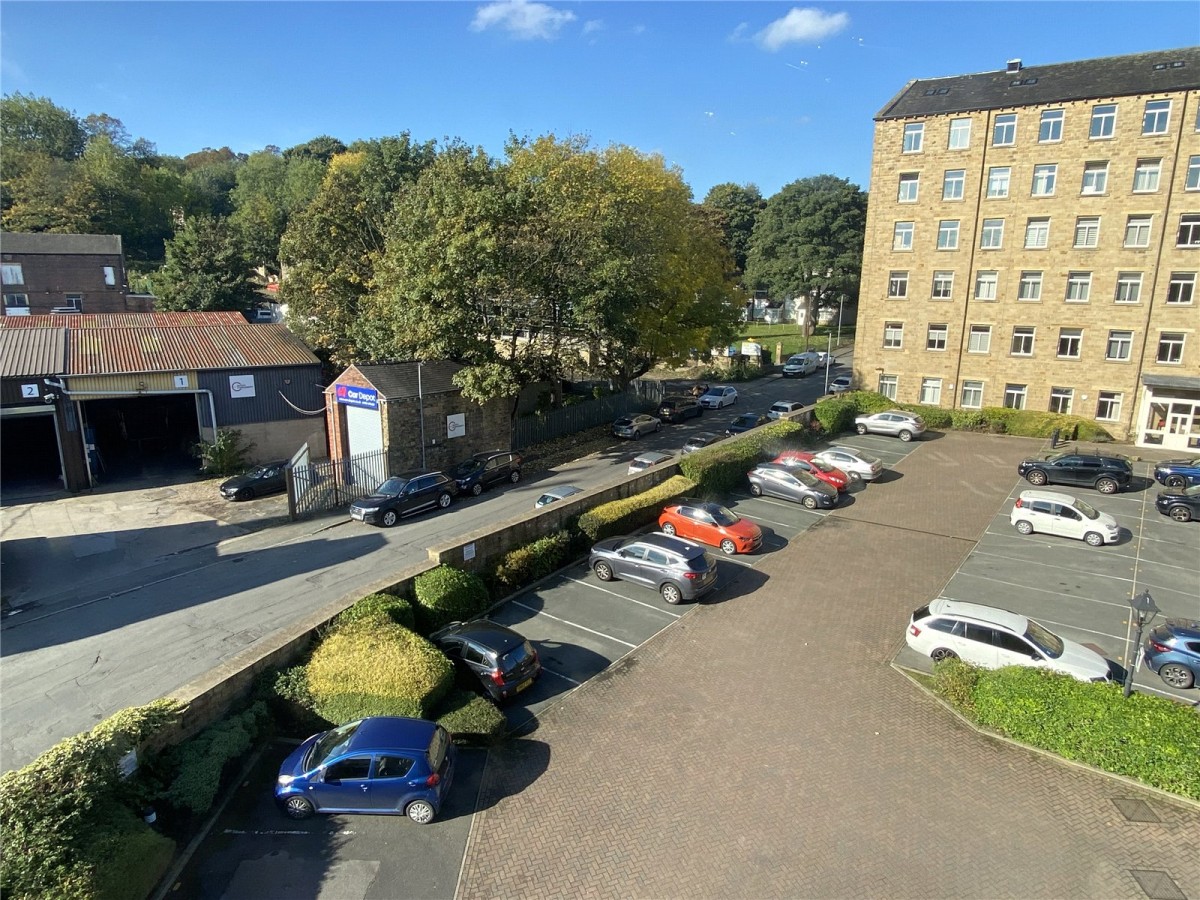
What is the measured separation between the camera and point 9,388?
27.6m

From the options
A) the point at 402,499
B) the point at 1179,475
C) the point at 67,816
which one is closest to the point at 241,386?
the point at 402,499

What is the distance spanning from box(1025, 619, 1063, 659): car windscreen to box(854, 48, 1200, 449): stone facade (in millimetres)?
25227

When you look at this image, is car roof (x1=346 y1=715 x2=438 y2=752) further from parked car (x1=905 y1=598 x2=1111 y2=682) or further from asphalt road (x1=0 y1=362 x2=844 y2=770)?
parked car (x1=905 y1=598 x2=1111 y2=682)

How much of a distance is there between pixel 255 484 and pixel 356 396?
18.0 ft

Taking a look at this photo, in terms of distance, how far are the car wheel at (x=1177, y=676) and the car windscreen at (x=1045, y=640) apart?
2010 millimetres

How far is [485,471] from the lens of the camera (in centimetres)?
2942

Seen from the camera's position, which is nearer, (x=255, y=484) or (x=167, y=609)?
(x=167, y=609)

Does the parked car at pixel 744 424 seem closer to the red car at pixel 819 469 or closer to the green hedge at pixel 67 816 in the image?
the red car at pixel 819 469

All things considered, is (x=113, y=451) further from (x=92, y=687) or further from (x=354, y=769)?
(x=354, y=769)

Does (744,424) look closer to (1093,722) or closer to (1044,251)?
(1044,251)

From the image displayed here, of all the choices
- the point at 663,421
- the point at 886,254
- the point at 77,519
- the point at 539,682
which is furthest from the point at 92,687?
the point at 886,254

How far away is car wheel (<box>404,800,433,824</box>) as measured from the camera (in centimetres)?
1038

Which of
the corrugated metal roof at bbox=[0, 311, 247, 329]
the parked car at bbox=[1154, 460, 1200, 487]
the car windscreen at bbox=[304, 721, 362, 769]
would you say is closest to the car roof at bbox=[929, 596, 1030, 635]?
the car windscreen at bbox=[304, 721, 362, 769]

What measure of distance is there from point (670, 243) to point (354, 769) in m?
34.9
